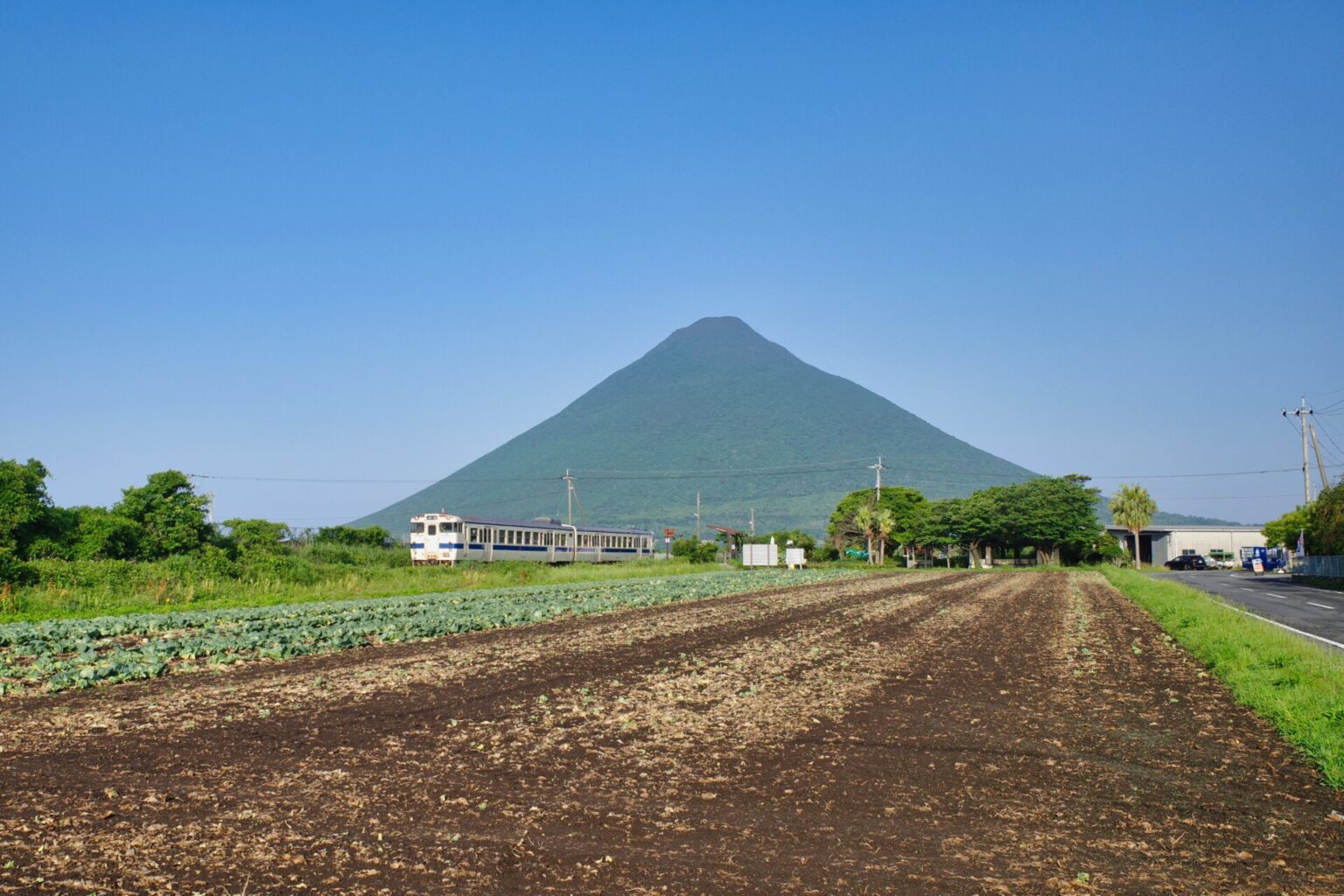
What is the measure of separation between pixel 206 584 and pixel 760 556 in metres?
46.7

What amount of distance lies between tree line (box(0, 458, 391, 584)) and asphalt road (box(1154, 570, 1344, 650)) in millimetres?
39718

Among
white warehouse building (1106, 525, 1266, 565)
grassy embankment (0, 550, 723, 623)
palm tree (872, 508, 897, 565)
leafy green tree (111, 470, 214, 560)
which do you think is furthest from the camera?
white warehouse building (1106, 525, 1266, 565)

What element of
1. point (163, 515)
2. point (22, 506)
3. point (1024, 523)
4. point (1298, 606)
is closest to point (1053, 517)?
point (1024, 523)

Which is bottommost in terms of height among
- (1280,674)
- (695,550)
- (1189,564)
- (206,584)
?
(1189,564)

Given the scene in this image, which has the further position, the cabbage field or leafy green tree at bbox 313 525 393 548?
leafy green tree at bbox 313 525 393 548

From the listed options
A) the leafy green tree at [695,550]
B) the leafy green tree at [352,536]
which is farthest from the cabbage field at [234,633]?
the leafy green tree at [695,550]

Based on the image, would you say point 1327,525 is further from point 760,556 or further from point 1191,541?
point 1191,541

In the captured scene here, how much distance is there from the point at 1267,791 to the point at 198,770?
9.13 metres

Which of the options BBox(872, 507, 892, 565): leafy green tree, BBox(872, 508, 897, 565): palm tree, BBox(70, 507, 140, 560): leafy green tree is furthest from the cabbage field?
BBox(872, 507, 892, 565): leafy green tree

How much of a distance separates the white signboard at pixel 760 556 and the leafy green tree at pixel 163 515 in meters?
39.3

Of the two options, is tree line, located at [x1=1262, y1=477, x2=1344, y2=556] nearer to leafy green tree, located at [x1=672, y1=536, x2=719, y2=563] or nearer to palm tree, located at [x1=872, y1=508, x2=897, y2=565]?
palm tree, located at [x1=872, y1=508, x2=897, y2=565]

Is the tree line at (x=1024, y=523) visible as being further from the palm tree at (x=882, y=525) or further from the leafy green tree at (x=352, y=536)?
the leafy green tree at (x=352, y=536)

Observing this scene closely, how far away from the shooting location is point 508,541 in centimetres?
6316

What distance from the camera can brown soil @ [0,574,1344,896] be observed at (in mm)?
6016
